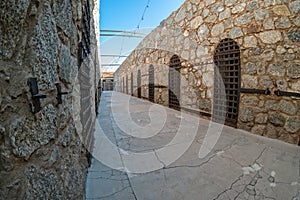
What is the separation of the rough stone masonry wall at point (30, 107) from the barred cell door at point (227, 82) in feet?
9.18

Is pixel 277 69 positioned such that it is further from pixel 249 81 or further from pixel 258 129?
pixel 258 129

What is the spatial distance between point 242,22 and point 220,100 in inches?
54.9

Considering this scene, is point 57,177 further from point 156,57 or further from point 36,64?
point 156,57

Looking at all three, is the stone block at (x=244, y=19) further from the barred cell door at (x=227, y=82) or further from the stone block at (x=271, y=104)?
the stone block at (x=271, y=104)

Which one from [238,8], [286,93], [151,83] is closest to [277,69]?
[286,93]

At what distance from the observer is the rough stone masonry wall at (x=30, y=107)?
16.8 inches

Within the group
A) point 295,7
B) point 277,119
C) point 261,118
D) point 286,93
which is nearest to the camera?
point 295,7

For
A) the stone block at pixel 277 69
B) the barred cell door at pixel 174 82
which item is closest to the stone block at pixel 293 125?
the stone block at pixel 277 69

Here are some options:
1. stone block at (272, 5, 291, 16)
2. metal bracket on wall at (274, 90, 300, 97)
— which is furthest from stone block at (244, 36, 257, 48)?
metal bracket on wall at (274, 90, 300, 97)

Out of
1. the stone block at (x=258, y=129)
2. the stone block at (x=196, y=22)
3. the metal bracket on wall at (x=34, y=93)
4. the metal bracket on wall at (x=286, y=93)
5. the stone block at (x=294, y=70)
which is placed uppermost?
the stone block at (x=196, y=22)

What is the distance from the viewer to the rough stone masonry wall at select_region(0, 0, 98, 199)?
427 mm

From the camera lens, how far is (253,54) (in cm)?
259

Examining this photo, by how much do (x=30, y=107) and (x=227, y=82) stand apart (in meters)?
3.13

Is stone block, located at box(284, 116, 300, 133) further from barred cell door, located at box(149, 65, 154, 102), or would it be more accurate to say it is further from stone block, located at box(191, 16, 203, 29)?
barred cell door, located at box(149, 65, 154, 102)
